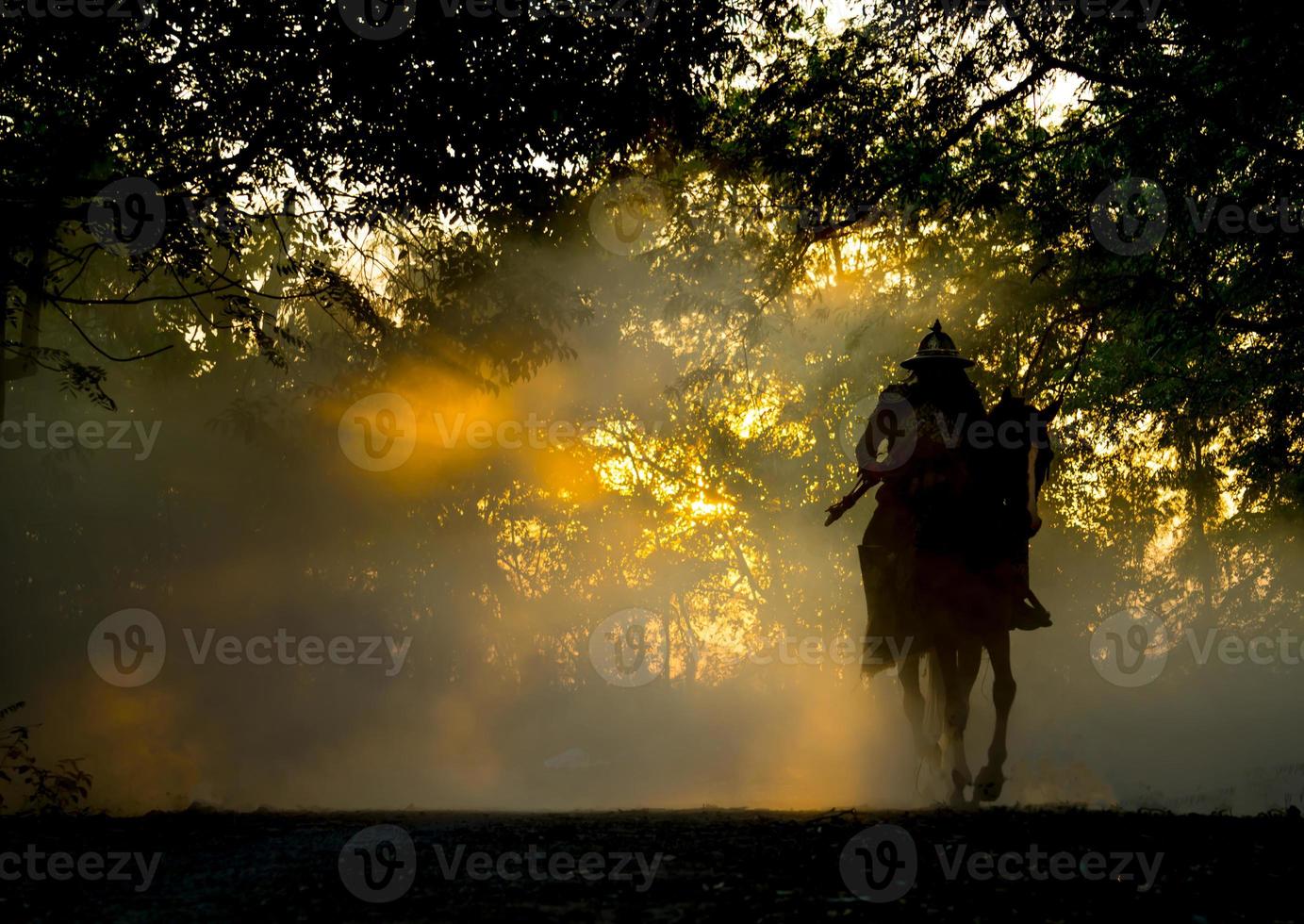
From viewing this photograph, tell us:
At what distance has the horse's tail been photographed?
1093 centimetres

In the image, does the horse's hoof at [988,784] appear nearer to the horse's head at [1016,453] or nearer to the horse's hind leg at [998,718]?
the horse's hind leg at [998,718]

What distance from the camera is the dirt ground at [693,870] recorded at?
5184mm

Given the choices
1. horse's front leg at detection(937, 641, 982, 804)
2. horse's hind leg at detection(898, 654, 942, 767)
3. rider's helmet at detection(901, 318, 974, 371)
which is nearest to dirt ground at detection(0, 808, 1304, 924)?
horse's front leg at detection(937, 641, 982, 804)

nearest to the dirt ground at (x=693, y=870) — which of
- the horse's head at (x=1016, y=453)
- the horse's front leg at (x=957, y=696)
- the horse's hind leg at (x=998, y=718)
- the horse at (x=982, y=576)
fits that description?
the horse's hind leg at (x=998, y=718)

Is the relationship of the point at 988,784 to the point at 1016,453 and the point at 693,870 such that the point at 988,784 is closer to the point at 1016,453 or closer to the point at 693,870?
the point at 1016,453

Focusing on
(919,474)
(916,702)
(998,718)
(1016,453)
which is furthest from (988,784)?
(1016,453)

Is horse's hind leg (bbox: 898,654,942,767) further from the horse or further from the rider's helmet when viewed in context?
the rider's helmet

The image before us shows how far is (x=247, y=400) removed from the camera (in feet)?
102

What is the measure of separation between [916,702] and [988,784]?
1.31 meters

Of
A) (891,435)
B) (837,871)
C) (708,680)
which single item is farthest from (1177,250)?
(708,680)

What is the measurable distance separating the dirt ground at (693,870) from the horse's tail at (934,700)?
2.44 meters

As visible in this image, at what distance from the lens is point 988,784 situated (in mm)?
10406

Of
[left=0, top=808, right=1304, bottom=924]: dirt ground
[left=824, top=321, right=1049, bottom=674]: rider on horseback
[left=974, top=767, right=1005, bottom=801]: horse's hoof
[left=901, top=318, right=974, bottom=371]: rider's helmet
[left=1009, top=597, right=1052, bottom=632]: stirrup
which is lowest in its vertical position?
[left=0, top=808, right=1304, bottom=924]: dirt ground

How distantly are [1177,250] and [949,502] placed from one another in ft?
23.5
